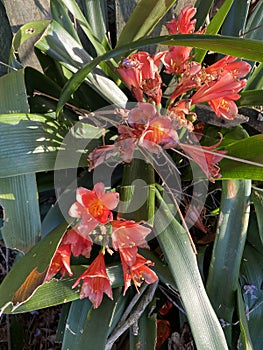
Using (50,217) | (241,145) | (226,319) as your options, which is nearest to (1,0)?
(50,217)

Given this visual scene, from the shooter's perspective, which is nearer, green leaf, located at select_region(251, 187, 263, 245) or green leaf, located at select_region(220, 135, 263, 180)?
green leaf, located at select_region(220, 135, 263, 180)

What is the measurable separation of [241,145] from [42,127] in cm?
40

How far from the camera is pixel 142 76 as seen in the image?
34.2 inches

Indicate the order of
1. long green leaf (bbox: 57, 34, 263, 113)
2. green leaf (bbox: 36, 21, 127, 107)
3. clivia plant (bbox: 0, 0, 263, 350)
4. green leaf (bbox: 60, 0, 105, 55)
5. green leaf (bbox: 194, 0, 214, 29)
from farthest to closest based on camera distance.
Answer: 1. green leaf (bbox: 194, 0, 214, 29)
2. green leaf (bbox: 60, 0, 105, 55)
3. green leaf (bbox: 36, 21, 127, 107)
4. clivia plant (bbox: 0, 0, 263, 350)
5. long green leaf (bbox: 57, 34, 263, 113)

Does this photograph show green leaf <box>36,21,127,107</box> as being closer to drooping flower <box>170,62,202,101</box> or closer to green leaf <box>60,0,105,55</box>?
green leaf <box>60,0,105,55</box>

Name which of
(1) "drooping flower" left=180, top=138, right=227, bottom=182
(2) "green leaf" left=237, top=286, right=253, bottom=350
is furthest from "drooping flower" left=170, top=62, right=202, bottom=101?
(2) "green leaf" left=237, top=286, right=253, bottom=350

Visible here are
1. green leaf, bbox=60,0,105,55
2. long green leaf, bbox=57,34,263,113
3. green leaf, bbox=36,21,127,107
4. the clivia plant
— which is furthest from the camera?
green leaf, bbox=60,0,105,55

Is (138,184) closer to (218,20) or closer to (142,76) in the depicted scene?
(142,76)

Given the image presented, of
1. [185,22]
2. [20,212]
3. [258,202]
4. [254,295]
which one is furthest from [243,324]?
[185,22]

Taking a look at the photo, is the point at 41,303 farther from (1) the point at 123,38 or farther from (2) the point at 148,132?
(1) the point at 123,38

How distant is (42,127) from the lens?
0.88 m

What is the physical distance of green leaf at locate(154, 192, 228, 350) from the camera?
2.74ft

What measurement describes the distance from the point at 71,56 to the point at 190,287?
0.52m

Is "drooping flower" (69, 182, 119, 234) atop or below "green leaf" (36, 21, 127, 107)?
below
